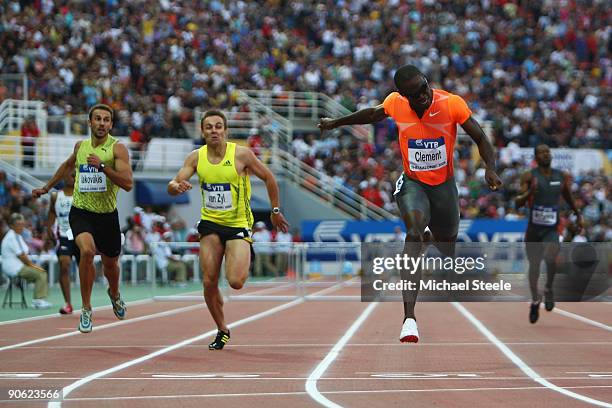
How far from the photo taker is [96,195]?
12.7m

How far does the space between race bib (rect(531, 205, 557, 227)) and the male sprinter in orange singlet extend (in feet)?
17.2

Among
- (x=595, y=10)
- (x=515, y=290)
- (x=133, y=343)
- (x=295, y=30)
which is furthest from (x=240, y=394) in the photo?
(x=595, y=10)

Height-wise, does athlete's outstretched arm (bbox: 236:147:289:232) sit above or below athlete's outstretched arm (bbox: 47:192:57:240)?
above

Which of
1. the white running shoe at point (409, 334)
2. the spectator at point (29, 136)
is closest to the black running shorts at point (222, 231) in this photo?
the white running shoe at point (409, 334)

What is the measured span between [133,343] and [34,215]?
15460 mm

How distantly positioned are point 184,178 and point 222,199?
0.52 meters

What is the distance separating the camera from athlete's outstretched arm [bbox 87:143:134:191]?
1204cm

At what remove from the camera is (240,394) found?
8039 millimetres

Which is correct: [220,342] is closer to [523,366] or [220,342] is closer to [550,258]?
[523,366]

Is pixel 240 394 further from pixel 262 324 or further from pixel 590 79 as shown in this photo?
pixel 590 79

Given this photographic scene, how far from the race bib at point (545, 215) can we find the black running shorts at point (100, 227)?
562 centimetres

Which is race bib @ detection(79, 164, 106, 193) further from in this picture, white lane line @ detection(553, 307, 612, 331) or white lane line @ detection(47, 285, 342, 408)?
white lane line @ detection(553, 307, 612, 331)

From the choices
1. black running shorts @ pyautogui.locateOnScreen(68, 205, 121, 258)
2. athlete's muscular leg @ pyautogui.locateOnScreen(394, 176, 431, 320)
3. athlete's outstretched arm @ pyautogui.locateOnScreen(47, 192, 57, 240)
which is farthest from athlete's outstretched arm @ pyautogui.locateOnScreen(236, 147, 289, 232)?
athlete's outstretched arm @ pyautogui.locateOnScreen(47, 192, 57, 240)

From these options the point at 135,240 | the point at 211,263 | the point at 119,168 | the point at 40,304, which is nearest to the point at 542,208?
the point at 211,263
